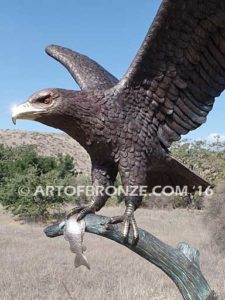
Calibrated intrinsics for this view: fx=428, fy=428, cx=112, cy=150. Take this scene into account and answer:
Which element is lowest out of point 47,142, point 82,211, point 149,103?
point 82,211

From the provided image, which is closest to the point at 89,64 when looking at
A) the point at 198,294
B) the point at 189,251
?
the point at 189,251

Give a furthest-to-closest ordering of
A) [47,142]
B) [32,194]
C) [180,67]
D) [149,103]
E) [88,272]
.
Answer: [47,142] < [32,194] < [88,272] < [149,103] < [180,67]

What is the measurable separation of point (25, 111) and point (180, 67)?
1138mm

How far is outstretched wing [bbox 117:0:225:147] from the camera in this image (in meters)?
2.79

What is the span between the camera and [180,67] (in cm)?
306

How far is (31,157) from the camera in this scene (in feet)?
62.1

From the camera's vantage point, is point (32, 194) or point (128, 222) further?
point (32, 194)

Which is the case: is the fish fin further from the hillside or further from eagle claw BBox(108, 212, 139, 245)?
the hillside

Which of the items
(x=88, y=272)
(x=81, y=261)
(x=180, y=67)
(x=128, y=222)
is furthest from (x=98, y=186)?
(x=88, y=272)

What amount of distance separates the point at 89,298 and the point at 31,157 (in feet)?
45.3

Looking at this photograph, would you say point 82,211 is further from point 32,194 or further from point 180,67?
point 32,194

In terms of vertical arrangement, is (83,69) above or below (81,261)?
above

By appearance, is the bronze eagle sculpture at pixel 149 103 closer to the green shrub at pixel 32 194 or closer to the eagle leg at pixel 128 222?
the eagle leg at pixel 128 222

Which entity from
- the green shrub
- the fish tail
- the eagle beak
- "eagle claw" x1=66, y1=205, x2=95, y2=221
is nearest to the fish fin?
the fish tail
